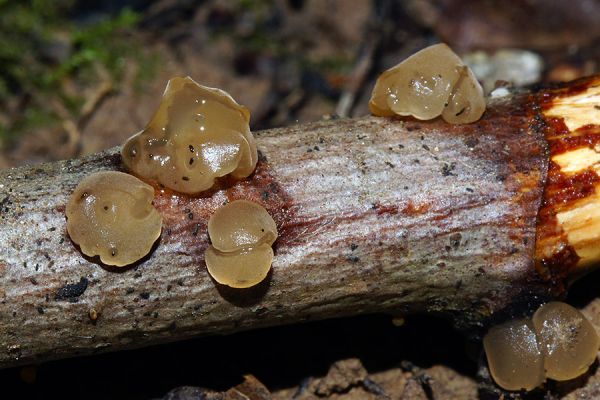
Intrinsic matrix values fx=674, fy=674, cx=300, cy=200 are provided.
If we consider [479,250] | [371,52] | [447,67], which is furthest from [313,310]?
[371,52]

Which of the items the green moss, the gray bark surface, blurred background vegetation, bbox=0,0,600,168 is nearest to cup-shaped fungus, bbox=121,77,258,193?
the gray bark surface

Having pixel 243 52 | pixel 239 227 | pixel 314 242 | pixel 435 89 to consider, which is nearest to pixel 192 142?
pixel 239 227

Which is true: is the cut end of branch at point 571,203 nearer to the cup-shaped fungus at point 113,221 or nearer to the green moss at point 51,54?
the cup-shaped fungus at point 113,221

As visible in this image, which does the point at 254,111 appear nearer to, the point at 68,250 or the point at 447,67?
the point at 447,67

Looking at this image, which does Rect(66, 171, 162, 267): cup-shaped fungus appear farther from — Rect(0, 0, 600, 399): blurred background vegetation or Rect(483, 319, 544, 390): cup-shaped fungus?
Rect(0, 0, 600, 399): blurred background vegetation

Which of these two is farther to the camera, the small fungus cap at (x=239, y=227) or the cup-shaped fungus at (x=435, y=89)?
the cup-shaped fungus at (x=435, y=89)

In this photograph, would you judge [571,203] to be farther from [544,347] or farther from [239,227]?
[239,227]

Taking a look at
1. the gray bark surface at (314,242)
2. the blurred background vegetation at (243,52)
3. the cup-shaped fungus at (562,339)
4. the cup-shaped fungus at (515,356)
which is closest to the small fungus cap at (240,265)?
the gray bark surface at (314,242)
